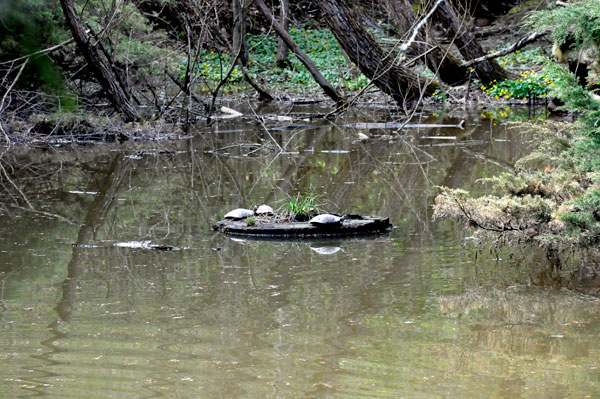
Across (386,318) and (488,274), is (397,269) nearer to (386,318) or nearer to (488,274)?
(488,274)

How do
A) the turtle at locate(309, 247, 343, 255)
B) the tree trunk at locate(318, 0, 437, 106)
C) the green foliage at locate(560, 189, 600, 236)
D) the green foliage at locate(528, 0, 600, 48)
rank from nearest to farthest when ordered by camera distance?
the green foliage at locate(528, 0, 600, 48)
the green foliage at locate(560, 189, 600, 236)
the turtle at locate(309, 247, 343, 255)
the tree trunk at locate(318, 0, 437, 106)

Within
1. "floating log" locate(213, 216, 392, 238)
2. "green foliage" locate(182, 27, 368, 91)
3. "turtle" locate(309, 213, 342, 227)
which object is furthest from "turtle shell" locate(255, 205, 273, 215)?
"green foliage" locate(182, 27, 368, 91)

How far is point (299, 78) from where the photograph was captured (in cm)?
2502

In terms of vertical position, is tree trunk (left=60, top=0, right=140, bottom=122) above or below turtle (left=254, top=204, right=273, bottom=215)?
above

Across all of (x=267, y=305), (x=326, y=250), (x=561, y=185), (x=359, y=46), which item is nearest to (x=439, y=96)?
(x=359, y=46)

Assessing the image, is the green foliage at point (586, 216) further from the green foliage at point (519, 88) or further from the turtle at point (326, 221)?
the green foliage at point (519, 88)

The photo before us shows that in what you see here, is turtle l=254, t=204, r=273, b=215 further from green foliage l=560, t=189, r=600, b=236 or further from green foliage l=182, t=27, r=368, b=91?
green foliage l=182, t=27, r=368, b=91

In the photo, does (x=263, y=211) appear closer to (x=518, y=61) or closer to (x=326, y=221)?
(x=326, y=221)

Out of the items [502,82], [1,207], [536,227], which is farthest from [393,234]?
[502,82]

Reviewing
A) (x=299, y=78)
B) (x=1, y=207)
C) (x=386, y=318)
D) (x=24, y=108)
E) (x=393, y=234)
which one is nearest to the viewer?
(x=386, y=318)

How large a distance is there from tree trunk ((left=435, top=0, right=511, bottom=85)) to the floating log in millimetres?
12884

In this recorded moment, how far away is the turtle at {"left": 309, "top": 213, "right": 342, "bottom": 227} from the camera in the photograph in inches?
313

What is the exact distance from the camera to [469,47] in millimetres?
20828

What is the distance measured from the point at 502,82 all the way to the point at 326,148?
8493 millimetres
